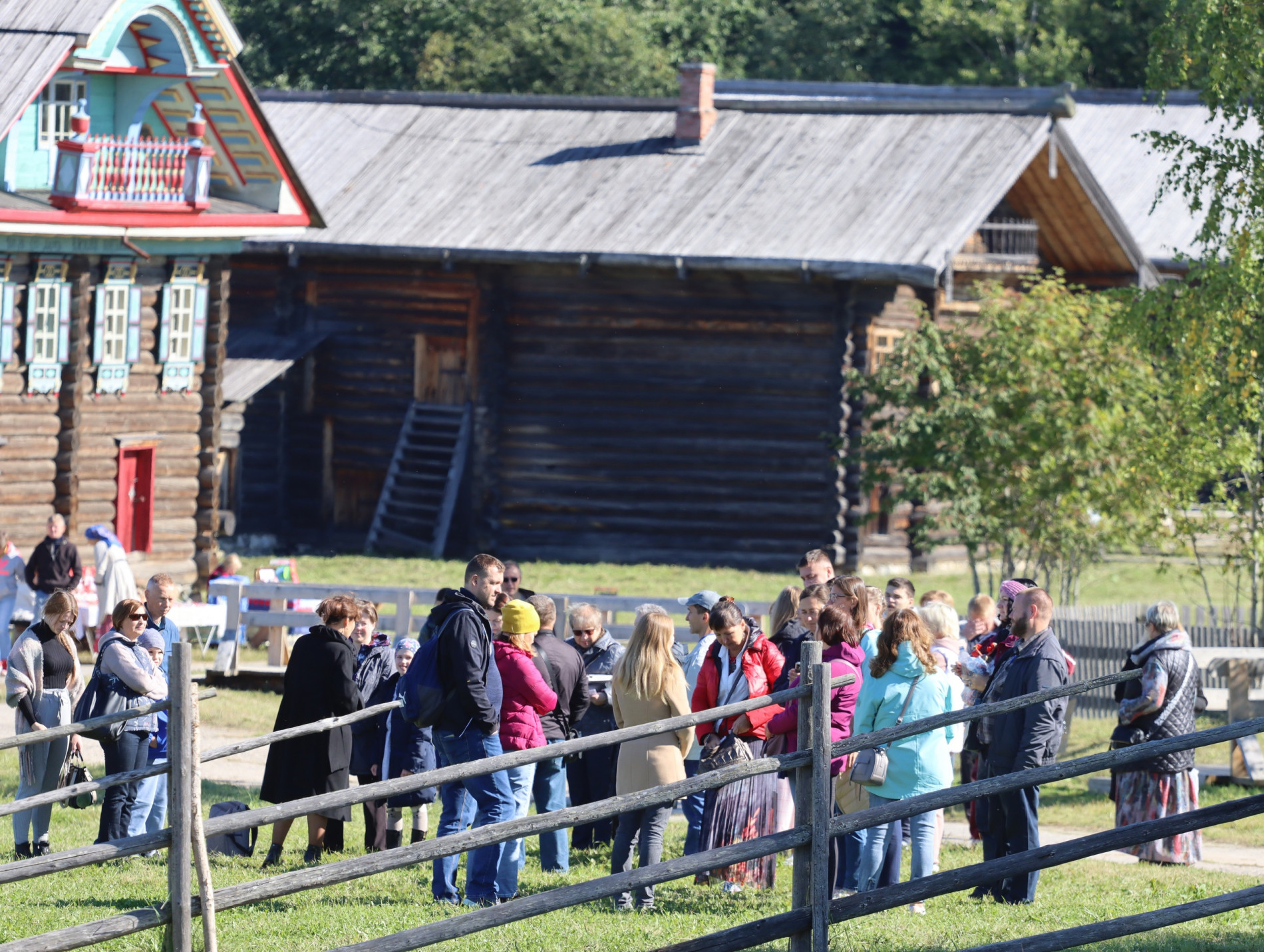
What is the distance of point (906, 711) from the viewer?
9.78 m

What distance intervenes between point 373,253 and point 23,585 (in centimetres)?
1021

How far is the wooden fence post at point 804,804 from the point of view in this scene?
780 centimetres

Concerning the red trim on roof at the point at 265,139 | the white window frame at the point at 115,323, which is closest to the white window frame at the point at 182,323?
the white window frame at the point at 115,323

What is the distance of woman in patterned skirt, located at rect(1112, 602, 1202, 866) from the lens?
11.1 metres

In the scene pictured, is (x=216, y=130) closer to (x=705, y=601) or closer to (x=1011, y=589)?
(x=705, y=601)

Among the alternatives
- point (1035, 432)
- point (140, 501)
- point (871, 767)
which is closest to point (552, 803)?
point (871, 767)

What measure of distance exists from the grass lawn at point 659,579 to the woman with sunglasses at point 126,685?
1260 cm

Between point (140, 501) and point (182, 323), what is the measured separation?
2262 millimetres

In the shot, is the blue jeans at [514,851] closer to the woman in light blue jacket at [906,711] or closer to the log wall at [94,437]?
the woman in light blue jacket at [906,711]

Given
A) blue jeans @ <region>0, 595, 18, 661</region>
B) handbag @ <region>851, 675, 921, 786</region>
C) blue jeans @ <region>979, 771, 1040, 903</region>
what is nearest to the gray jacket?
handbag @ <region>851, 675, 921, 786</region>

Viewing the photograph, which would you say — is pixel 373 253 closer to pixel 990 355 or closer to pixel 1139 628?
pixel 990 355

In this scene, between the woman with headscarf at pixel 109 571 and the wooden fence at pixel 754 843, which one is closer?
the wooden fence at pixel 754 843

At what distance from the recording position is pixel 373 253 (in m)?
27.8

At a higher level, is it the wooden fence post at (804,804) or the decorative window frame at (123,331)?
the decorative window frame at (123,331)
